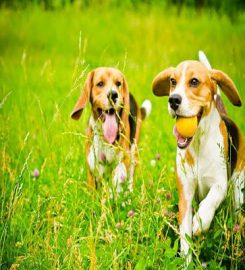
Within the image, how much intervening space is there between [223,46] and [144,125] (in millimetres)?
846

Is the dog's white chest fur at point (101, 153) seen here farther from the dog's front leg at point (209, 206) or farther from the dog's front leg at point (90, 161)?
the dog's front leg at point (209, 206)

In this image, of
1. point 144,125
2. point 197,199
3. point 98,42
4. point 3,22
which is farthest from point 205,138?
point 3,22

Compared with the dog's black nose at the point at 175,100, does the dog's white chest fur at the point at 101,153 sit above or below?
below

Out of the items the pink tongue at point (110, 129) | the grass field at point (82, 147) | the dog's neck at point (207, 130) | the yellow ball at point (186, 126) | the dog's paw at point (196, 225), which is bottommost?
the grass field at point (82, 147)

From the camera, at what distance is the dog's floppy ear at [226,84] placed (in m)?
4.17

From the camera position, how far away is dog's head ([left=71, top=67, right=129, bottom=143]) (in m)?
4.79

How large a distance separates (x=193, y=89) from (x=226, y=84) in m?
0.25

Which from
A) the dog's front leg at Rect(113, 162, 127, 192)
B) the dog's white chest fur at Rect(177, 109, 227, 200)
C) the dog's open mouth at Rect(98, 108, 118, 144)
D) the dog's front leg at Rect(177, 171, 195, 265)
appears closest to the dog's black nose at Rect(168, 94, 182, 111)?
the dog's white chest fur at Rect(177, 109, 227, 200)

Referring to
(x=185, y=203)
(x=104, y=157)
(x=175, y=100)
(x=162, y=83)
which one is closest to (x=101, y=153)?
(x=104, y=157)

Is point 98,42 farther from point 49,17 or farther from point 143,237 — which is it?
point 143,237

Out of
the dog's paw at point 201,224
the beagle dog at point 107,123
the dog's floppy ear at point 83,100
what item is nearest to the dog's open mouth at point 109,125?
the beagle dog at point 107,123

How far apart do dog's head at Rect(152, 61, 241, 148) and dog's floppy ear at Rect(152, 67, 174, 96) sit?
0.24 ft

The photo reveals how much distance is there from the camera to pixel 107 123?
4797 millimetres

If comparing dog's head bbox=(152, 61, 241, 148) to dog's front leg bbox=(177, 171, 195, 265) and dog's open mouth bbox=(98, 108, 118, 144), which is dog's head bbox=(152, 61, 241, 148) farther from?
dog's open mouth bbox=(98, 108, 118, 144)
